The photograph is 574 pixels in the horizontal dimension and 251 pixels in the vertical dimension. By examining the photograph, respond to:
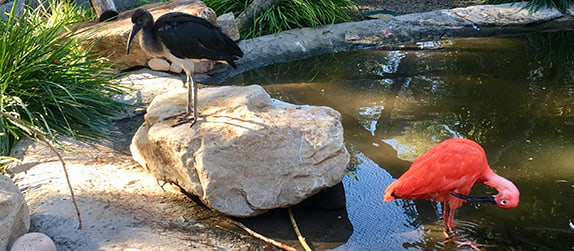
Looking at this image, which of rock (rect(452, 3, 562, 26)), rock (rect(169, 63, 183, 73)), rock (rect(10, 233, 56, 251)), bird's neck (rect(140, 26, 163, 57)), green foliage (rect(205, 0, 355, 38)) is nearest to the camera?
rock (rect(10, 233, 56, 251))

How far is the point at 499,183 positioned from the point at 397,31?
440cm

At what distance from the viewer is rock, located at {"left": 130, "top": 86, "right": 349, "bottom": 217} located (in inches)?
126

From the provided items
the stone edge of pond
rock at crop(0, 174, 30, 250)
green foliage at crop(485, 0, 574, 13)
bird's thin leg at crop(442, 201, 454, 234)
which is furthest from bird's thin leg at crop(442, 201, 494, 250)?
green foliage at crop(485, 0, 574, 13)

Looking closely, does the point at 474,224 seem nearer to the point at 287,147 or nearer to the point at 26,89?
the point at 287,147

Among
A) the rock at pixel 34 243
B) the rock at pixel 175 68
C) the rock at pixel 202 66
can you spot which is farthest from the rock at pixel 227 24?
the rock at pixel 34 243

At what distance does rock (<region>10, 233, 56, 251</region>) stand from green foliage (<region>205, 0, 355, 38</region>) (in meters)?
4.60

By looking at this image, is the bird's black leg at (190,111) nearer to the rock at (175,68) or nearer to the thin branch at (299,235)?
the thin branch at (299,235)

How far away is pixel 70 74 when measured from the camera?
15.0 ft

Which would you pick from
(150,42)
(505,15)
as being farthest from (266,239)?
(505,15)

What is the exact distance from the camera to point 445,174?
2.95 metres

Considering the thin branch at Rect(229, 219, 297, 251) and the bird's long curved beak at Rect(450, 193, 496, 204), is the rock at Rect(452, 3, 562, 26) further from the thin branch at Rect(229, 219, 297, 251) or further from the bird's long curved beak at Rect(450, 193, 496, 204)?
the thin branch at Rect(229, 219, 297, 251)

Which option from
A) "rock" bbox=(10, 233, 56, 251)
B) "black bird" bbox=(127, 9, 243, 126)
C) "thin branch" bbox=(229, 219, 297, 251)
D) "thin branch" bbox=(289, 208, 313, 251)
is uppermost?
"black bird" bbox=(127, 9, 243, 126)

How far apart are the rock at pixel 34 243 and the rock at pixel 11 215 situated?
0.05 m

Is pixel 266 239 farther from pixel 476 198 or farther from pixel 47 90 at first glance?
pixel 47 90
